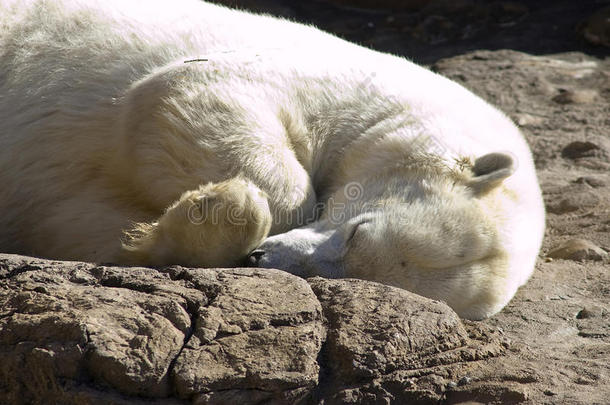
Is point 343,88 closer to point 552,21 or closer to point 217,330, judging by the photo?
point 217,330

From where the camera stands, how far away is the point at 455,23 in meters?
9.15

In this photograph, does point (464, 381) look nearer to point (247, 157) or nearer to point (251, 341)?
point (251, 341)

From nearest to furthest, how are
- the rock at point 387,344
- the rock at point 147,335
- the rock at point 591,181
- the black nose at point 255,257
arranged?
1. the rock at point 147,335
2. the rock at point 387,344
3. the black nose at point 255,257
4. the rock at point 591,181

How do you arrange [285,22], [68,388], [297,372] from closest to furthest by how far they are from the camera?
[68,388] < [297,372] < [285,22]

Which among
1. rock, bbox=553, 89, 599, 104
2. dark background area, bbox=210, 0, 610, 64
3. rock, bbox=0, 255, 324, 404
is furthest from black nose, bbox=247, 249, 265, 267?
dark background area, bbox=210, 0, 610, 64

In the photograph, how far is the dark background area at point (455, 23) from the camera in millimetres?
8438

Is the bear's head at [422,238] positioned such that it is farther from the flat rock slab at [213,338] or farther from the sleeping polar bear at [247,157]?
the flat rock slab at [213,338]

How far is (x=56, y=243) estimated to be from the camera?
3.93m

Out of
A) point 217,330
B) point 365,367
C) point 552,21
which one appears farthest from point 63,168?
point 552,21

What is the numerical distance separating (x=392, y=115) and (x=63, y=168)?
5.13 feet

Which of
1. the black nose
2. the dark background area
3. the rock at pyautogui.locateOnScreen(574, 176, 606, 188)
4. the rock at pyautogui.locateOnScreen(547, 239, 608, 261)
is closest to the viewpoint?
the black nose

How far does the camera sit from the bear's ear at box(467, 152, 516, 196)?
369 centimetres

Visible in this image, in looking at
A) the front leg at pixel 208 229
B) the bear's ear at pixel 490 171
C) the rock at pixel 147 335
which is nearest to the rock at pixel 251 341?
the rock at pixel 147 335

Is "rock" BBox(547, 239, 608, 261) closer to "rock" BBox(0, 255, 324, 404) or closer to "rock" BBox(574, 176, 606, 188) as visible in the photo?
"rock" BBox(574, 176, 606, 188)
